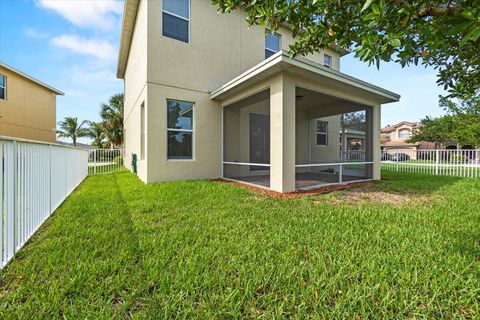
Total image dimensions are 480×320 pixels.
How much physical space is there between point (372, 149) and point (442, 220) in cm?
512

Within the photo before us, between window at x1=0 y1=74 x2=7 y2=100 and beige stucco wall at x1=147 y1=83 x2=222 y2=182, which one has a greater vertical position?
window at x1=0 y1=74 x2=7 y2=100

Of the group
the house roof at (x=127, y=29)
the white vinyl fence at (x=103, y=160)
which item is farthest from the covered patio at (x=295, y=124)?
the white vinyl fence at (x=103, y=160)

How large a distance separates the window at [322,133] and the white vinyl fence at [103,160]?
1126 cm

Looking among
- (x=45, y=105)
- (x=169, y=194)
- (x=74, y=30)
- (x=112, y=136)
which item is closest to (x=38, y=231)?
(x=169, y=194)

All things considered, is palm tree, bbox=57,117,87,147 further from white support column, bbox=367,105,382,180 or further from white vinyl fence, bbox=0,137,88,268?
white support column, bbox=367,105,382,180

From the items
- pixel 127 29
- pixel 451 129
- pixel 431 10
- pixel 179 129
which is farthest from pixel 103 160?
pixel 451 129

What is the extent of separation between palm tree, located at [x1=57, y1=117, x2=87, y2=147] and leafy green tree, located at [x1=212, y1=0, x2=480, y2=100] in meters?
31.3

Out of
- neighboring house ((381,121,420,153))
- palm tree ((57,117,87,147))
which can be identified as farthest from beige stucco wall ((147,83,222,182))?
neighboring house ((381,121,420,153))

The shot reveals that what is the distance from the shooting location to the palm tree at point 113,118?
23.9m

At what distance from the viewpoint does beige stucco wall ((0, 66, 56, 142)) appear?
15164 mm

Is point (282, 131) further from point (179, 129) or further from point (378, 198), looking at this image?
point (179, 129)

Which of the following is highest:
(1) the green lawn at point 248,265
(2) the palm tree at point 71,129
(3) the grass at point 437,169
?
(2) the palm tree at point 71,129

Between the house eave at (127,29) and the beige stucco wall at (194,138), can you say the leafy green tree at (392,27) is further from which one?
the house eave at (127,29)

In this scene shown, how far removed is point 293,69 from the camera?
18.9 ft
